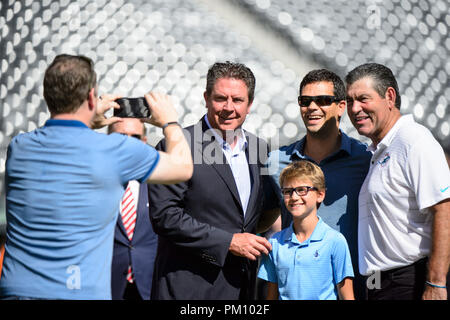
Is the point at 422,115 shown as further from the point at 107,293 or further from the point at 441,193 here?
the point at 107,293

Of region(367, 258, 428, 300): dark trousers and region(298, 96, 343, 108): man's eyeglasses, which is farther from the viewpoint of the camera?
region(298, 96, 343, 108): man's eyeglasses

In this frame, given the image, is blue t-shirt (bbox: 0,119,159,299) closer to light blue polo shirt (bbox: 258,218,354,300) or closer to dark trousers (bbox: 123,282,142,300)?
light blue polo shirt (bbox: 258,218,354,300)

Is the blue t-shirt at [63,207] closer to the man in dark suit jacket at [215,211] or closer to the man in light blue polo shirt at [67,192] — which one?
the man in light blue polo shirt at [67,192]

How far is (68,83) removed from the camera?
877 mm

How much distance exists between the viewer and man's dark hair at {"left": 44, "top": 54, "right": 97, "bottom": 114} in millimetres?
878

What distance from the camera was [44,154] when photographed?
0.87 metres

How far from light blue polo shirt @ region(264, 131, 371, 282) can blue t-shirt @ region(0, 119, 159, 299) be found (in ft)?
2.07

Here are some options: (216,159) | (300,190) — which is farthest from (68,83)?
(300,190)

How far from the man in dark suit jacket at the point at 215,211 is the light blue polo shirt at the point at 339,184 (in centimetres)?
9

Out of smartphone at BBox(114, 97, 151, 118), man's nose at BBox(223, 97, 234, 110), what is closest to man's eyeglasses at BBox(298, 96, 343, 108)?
man's nose at BBox(223, 97, 234, 110)

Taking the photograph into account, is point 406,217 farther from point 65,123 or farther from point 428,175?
point 65,123

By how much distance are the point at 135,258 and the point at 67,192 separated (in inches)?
34.4

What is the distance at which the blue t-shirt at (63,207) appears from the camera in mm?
843

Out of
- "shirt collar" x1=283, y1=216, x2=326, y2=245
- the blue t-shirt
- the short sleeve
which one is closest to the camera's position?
the blue t-shirt
